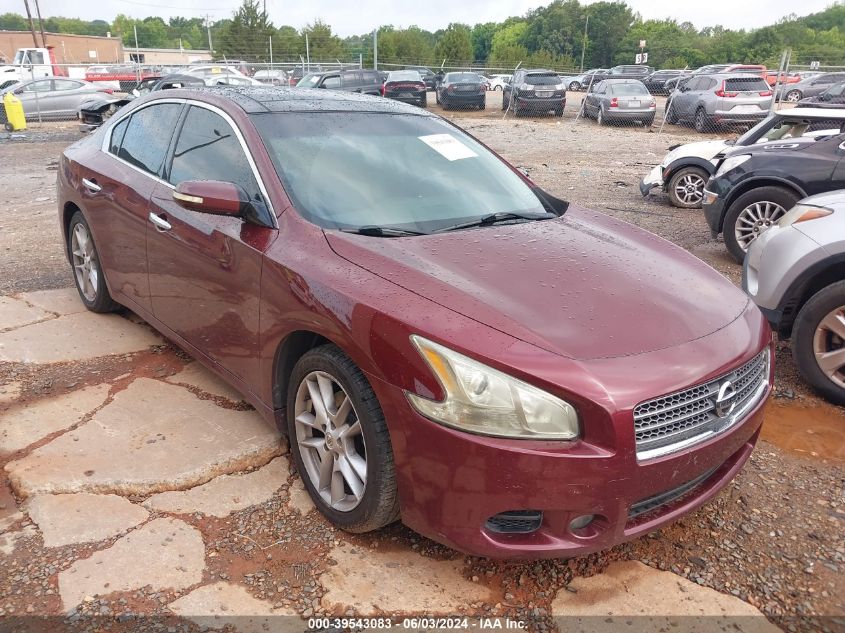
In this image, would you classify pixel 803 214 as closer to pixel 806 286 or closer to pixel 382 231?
pixel 806 286

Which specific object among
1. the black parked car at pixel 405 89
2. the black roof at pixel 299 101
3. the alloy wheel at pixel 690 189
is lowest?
the alloy wheel at pixel 690 189

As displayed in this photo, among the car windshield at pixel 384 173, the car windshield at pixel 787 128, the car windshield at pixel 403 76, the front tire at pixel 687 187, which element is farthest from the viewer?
the car windshield at pixel 403 76

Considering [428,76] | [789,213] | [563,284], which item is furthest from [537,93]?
[563,284]

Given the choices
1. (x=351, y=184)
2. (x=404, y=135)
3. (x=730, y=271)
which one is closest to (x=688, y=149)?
(x=730, y=271)

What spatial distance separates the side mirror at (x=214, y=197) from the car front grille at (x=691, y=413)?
179 cm

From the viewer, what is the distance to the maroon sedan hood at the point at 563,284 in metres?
2.25

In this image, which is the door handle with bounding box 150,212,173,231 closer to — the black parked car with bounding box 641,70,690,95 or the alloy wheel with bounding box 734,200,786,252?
the alloy wheel with bounding box 734,200,786,252

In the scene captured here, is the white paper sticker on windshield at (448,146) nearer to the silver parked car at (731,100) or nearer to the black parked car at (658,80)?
the silver parked car at (731,100)

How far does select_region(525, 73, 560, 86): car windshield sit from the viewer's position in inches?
860

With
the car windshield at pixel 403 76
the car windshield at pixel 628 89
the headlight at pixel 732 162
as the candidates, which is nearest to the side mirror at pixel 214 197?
the headlight at pixel 732 162

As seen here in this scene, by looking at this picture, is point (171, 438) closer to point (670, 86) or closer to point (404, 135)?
point (404, 135)

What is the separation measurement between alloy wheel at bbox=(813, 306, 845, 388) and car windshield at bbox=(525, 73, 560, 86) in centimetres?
1954

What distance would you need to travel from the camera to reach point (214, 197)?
2.81m

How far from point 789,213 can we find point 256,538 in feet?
12.4
